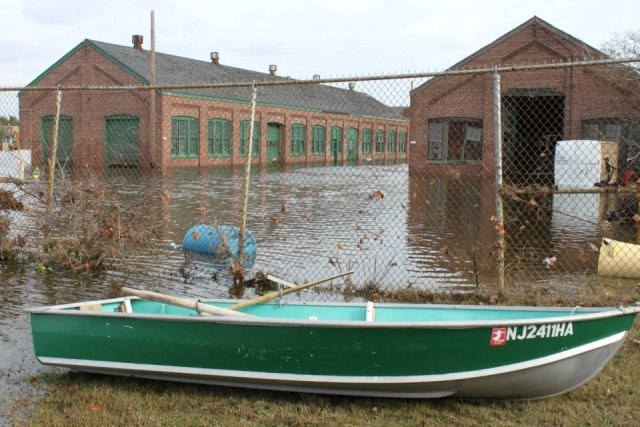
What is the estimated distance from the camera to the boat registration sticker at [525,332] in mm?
4285

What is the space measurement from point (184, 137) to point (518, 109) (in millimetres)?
17040

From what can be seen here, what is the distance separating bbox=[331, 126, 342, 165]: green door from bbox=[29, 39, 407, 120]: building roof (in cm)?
224

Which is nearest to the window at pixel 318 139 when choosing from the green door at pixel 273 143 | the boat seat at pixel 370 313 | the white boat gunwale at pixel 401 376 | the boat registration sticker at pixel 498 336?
the green door at pixel 273 143

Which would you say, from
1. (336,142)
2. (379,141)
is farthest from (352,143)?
(336,142)

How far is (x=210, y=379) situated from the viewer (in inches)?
189

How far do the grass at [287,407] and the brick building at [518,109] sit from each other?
22395mm

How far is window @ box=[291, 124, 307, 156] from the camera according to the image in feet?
155

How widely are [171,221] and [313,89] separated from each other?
36180 mm

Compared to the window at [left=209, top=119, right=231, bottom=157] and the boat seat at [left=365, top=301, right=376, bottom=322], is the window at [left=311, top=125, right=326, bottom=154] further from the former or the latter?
the boat seat at [left=365, top=301, right=376, bottom=322]

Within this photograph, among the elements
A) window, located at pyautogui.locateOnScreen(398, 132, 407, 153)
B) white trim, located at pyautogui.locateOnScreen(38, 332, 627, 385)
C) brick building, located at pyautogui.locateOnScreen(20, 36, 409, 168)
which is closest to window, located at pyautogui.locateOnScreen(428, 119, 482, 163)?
brick building, located at pyautogui.locateOnScreen(20, 36, 409, 168)

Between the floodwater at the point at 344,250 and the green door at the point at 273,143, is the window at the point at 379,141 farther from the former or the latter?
the floodwater at the point at 344,250

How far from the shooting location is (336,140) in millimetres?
51250

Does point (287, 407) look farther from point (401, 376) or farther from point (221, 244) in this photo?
point (221, 244)

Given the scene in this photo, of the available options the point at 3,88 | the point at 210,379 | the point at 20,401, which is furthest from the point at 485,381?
the point at 3,88
